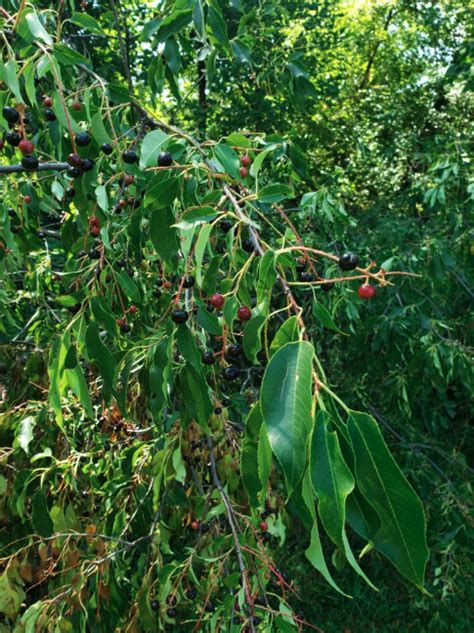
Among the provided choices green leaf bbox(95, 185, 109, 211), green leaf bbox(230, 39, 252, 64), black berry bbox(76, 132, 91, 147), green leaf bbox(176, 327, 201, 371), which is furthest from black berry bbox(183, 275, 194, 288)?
green leaf bbox(230, 39, 252, 64)

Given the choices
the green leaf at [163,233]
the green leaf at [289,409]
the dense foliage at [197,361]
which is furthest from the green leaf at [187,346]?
the green leaf at [289,409]

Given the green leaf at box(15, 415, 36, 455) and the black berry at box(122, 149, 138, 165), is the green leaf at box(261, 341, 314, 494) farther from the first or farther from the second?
the green leaf at box(15, 415, 36, 455)

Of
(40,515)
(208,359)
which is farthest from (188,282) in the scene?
(40,515)

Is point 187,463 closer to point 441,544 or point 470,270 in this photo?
point 441,544

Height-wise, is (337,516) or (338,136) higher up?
(337,516)

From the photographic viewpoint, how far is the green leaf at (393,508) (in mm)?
640

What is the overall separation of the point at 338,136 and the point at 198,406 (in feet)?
25.9

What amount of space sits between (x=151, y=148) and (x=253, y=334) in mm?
450

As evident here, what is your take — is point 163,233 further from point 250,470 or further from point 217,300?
point 250,470

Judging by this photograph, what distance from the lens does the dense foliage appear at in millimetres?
778

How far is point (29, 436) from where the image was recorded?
2178mm

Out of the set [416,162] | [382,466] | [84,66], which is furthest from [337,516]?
[416,162]

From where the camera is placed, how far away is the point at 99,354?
4.12 feet

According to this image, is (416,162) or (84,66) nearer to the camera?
(84,66)
